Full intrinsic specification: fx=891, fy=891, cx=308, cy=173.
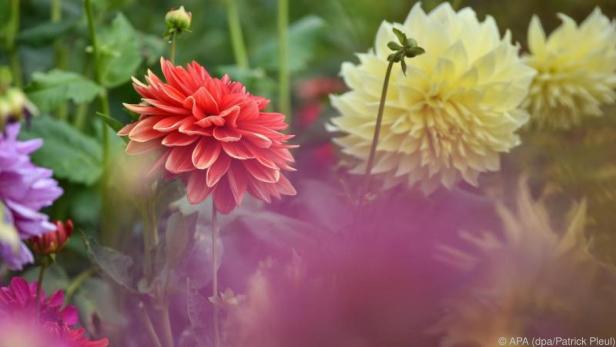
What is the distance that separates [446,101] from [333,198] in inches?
5.0

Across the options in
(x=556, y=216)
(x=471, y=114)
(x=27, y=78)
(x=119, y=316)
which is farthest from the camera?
(x=27, y=78)

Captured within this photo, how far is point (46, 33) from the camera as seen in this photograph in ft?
3.01

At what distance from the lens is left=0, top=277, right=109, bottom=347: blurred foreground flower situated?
0.49 m

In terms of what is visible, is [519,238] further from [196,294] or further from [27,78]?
[27,78]

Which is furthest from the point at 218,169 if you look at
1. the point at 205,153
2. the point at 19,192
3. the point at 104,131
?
the point at 104,131

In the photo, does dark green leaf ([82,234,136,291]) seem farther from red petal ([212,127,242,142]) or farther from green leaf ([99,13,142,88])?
green leaf ([99,13,142,88])

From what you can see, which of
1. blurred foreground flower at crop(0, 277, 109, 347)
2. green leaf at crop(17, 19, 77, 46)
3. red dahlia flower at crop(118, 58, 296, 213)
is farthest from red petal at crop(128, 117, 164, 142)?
green leaf at crop(17, 19, 77, 46)

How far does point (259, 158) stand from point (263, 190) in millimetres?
23

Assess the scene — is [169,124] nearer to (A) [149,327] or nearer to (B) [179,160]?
(B) [179,160]

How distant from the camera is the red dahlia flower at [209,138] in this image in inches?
20.2

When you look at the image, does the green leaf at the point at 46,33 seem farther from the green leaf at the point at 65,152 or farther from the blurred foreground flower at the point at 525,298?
the blurred foreground flower at the point at 525,298

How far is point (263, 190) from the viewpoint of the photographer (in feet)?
1.74

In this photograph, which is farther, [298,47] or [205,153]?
[298,47]

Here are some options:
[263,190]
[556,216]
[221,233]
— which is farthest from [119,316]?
[556,216]
